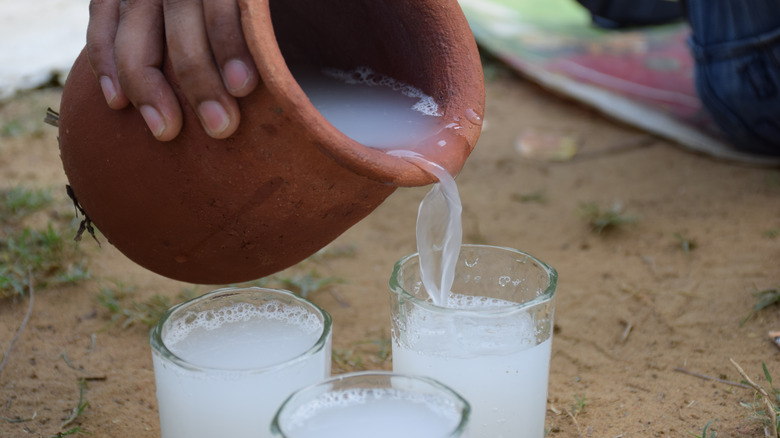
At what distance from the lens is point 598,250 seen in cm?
309

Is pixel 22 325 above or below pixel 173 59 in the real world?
below

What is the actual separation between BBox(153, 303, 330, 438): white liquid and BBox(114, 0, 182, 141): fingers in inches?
15.8

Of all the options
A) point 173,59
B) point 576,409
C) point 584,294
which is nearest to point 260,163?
point 173,59

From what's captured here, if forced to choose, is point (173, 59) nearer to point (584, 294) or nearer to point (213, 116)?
point (213, 116)

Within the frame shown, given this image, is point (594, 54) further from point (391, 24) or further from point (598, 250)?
point (391, 24)

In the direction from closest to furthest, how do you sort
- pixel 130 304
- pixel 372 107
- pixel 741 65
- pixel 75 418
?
pixel 372 107 < pixel 75 418 < pixel 130 304 < pixel 741 65

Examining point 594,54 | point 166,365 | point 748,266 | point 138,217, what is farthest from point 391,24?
point 594,54

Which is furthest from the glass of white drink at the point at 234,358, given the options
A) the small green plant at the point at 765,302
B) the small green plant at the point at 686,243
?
the small green plant at the point at 686,243

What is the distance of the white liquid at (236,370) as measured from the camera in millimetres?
1436

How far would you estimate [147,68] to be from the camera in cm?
150

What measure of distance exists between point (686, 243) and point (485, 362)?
5.60 ft

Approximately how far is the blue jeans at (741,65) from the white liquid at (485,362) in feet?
7.52

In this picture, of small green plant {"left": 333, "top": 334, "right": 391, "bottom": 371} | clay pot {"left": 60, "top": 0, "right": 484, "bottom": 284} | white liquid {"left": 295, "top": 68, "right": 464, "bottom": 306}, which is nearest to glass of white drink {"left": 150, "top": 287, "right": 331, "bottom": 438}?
clay pot {"left": 60, "top": 0, "right": 484, "bottom": 284}

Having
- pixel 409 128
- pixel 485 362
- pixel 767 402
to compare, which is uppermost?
pixel 409 128
